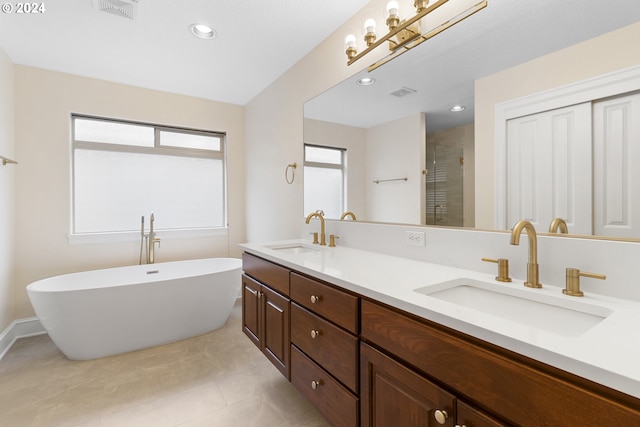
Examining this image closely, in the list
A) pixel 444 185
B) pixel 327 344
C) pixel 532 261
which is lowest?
pixel 327 344

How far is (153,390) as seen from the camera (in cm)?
188

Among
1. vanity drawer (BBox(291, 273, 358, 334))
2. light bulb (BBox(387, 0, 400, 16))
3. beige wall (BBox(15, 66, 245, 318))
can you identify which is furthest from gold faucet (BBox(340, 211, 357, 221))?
beige wall (BBox(15, 66, 245, 318))

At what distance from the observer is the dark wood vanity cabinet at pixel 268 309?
61.9 inches

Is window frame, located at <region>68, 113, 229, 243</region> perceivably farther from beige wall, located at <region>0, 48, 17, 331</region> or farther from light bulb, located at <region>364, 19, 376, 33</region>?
light bulb, located at <region>364, 19, 376, 33</region>

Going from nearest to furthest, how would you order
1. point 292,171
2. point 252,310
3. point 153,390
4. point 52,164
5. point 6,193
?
point 153,390
point 252,310
point 6,193
point 292,171
point 52,164

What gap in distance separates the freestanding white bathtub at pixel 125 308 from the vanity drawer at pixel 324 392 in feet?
4.69

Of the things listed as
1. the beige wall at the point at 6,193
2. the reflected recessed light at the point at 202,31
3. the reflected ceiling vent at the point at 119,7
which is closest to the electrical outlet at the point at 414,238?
the reflected recessed light at the point at 202,31

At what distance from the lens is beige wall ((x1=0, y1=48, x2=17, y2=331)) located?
2.37 m

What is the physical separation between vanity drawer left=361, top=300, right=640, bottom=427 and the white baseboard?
10.9 feet

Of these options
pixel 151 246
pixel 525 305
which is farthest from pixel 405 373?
pixel 151 246

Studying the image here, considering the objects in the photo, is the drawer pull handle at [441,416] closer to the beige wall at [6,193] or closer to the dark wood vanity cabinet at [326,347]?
the dark wood vanity cabinet at [326,347]

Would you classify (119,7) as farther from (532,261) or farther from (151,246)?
(532,261)

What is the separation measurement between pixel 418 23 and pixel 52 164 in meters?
3.41

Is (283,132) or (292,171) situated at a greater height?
(283,132)
